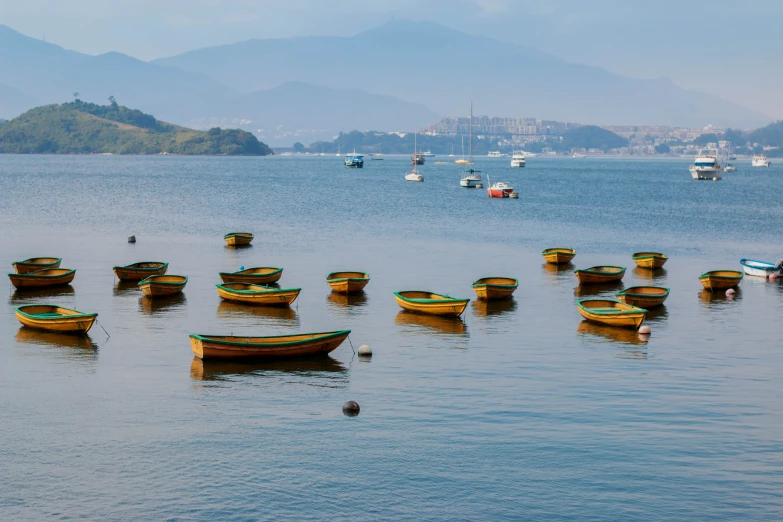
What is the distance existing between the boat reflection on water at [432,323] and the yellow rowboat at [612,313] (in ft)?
23.1

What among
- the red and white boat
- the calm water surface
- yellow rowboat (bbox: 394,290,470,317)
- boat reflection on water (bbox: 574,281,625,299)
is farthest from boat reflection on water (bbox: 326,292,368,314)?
the red and white boat

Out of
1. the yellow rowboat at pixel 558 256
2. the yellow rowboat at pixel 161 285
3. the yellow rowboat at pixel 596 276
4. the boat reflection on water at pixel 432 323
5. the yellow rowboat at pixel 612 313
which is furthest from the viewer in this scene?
the yellow rowboat at pixel 558 256

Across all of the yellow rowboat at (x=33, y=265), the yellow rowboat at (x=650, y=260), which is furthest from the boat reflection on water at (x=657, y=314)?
the yellow rowboat at (x=33, y=265)

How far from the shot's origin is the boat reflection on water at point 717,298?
192ft

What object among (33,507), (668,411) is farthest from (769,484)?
(33,507)

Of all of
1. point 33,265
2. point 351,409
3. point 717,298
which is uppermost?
point 33,265

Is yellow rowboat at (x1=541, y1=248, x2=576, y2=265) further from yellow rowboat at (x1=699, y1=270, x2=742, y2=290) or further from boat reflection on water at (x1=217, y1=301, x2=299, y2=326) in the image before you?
boat reflection on water at (x1=217, y1=301, x2=299, y2=326)

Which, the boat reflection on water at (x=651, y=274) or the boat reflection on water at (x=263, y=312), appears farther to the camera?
the boat reflection on water at (x=651, y=274)

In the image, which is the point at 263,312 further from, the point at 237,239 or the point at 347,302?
the point at 237,239

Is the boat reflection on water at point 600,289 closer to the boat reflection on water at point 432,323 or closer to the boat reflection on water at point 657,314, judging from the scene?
the boat reflection on water at point 657,314

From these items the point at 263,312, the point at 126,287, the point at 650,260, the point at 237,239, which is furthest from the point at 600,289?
the point at 237,239

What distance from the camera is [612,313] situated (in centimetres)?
4975

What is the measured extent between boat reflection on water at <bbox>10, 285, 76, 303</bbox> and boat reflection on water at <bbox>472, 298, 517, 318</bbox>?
84.8ft

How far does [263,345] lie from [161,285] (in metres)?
17.5
